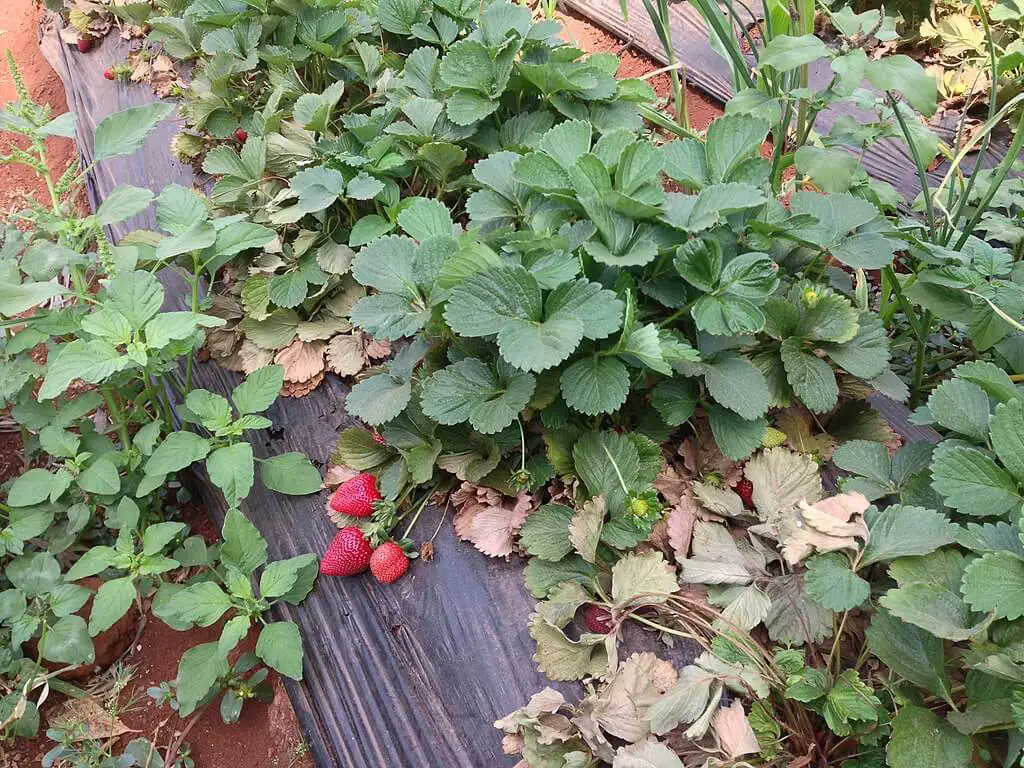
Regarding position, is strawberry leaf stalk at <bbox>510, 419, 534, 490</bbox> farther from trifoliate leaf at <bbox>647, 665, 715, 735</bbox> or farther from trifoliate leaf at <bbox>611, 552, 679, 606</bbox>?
trifoliate leaf at <bbox>647, 665, 715, 735</bbox>

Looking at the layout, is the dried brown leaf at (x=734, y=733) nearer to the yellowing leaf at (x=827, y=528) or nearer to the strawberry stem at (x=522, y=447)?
the yellowing leaf at (x=827, y=528)

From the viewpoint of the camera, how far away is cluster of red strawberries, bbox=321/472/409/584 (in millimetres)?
1146

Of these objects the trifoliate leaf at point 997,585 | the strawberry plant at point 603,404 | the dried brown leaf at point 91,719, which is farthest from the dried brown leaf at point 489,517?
the dried brown leaf at point 91,719

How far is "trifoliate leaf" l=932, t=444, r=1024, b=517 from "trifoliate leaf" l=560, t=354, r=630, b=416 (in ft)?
1.29

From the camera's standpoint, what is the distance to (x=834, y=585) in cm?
82

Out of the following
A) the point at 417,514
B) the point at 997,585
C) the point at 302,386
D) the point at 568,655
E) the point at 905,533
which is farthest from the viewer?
the point at 302,386

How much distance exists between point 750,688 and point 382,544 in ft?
1.93

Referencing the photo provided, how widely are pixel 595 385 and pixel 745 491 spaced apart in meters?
0.30

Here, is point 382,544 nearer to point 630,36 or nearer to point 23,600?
point 23,600

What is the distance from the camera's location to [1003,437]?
33.8 inches

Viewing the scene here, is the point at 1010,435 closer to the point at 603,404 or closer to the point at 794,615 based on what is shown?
the point at 794,615

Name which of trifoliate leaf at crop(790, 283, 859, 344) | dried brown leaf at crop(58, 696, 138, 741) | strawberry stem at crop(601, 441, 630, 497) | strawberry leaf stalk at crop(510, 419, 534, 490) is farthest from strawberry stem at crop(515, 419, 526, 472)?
dried brown leaf at crop(58, 696, 138, 741)

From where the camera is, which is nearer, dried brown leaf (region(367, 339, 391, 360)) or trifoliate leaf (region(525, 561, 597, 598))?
trifoliate leaf (region(525, 561, 597, 598))

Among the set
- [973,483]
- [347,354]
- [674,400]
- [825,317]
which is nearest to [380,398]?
[347,354]
